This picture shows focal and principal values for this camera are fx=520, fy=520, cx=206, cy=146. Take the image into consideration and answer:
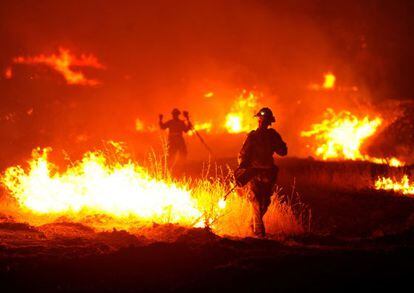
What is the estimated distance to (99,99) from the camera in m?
26.9

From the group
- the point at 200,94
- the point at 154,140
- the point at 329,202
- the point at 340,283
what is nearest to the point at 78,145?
the point at 154,140

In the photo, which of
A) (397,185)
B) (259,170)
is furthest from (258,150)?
(397,185)

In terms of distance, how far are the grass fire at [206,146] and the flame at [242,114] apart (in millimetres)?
83

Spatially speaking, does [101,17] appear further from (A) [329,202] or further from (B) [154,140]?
(A) [329,202]

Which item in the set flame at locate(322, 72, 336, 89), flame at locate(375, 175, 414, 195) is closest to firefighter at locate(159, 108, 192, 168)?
flame at locate(375, 175, 414, 195)

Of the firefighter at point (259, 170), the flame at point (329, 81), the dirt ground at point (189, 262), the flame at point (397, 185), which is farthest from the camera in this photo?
the flame at point (329, 81)

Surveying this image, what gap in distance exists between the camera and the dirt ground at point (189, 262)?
219 inches

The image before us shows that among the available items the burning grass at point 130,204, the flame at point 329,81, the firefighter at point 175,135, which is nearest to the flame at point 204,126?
the flame at point 329,81

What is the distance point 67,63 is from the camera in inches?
1059

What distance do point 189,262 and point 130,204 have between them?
4176 mm

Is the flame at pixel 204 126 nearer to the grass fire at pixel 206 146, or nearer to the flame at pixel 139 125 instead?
the grass fire at pixel 206 146

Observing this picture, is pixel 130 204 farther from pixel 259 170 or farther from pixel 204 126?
pixel 204 126

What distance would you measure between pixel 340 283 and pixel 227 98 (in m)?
22.8

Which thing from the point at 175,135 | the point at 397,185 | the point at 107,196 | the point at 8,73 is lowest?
the point at 107,196
